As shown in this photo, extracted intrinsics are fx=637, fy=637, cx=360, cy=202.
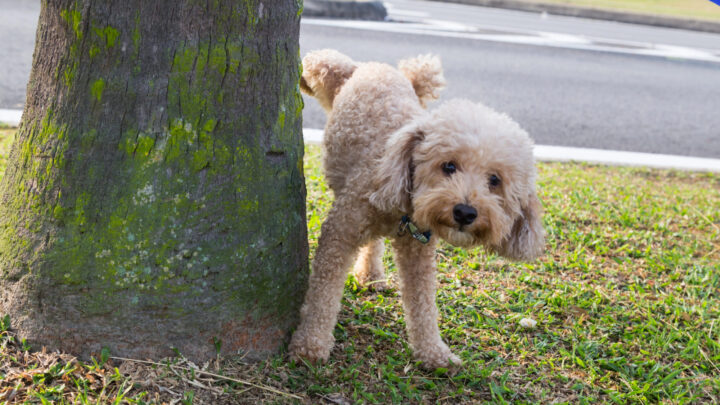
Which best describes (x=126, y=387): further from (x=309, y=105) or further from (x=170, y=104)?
(x=309, y=105)

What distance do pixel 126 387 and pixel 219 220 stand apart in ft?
2.26

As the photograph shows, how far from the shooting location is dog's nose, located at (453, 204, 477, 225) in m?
2.45

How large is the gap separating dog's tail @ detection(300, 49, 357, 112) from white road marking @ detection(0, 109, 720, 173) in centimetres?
213

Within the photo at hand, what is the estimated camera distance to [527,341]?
324 centimetres

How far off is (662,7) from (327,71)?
18041 mm

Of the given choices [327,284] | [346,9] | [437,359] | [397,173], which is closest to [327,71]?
[397,173]


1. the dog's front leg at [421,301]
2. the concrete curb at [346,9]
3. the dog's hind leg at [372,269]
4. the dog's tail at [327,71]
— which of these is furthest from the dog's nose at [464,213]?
the concrete curb at [346,9]

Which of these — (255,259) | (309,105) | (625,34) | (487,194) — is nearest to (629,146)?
(309,105)

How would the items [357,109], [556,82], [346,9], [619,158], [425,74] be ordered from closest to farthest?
[357,109]
[425,74]
[619,158]
[556,82]
[346,9]

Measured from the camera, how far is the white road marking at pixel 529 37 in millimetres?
11062

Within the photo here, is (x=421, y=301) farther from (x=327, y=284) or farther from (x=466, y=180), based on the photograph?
(x=466, y=180)

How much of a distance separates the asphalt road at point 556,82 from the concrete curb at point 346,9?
2.16 feet

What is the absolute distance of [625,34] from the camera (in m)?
14.4

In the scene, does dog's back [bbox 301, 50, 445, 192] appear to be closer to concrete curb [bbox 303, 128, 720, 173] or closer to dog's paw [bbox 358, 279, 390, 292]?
dog's paw [bbox 358, 279, 390, 292]
